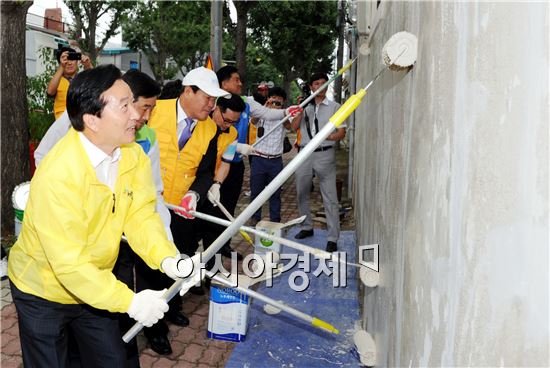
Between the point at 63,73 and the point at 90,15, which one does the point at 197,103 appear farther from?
the point at 90,15

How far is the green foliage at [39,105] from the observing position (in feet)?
23.9

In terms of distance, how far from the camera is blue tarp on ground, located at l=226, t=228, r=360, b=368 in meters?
3.46

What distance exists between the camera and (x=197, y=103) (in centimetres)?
352

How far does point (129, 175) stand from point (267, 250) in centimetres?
285

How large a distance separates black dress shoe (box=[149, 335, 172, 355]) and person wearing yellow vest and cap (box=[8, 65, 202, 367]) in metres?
1.20

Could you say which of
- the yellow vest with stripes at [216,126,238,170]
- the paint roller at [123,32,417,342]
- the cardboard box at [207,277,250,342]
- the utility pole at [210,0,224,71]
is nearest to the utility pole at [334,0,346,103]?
the utility pole at [210,0,224,71]

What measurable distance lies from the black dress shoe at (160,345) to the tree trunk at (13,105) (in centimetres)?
309

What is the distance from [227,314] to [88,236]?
1.80 meters

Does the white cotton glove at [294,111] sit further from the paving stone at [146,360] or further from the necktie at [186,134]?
the paving stone at [146,360]

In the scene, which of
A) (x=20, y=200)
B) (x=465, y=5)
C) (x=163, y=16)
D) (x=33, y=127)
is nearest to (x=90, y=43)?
(x=163, y=16)

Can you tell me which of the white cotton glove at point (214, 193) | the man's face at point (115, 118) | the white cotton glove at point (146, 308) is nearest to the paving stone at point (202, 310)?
the white cotton glove at point (214, 193)

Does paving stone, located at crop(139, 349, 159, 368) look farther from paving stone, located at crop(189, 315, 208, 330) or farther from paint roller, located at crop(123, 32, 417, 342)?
paint roller, located at crop(123, 32, 417, 342)

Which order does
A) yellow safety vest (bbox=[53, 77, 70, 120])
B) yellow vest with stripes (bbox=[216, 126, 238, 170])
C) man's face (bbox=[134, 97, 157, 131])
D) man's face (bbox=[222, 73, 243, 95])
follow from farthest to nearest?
1. yellow safety vest (bbox=[53, 77, 70, 120])
2. man's face (bbox=[222, 73, 243, 95])
3. yellow vest with stripes (bbox=[216, 126, 238, 170])
4. man's face (bbox=[134, 97, 157, 131])

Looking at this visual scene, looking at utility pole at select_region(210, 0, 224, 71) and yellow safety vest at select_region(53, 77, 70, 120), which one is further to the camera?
utility pole at select_region(210, 0, 224, 71)
